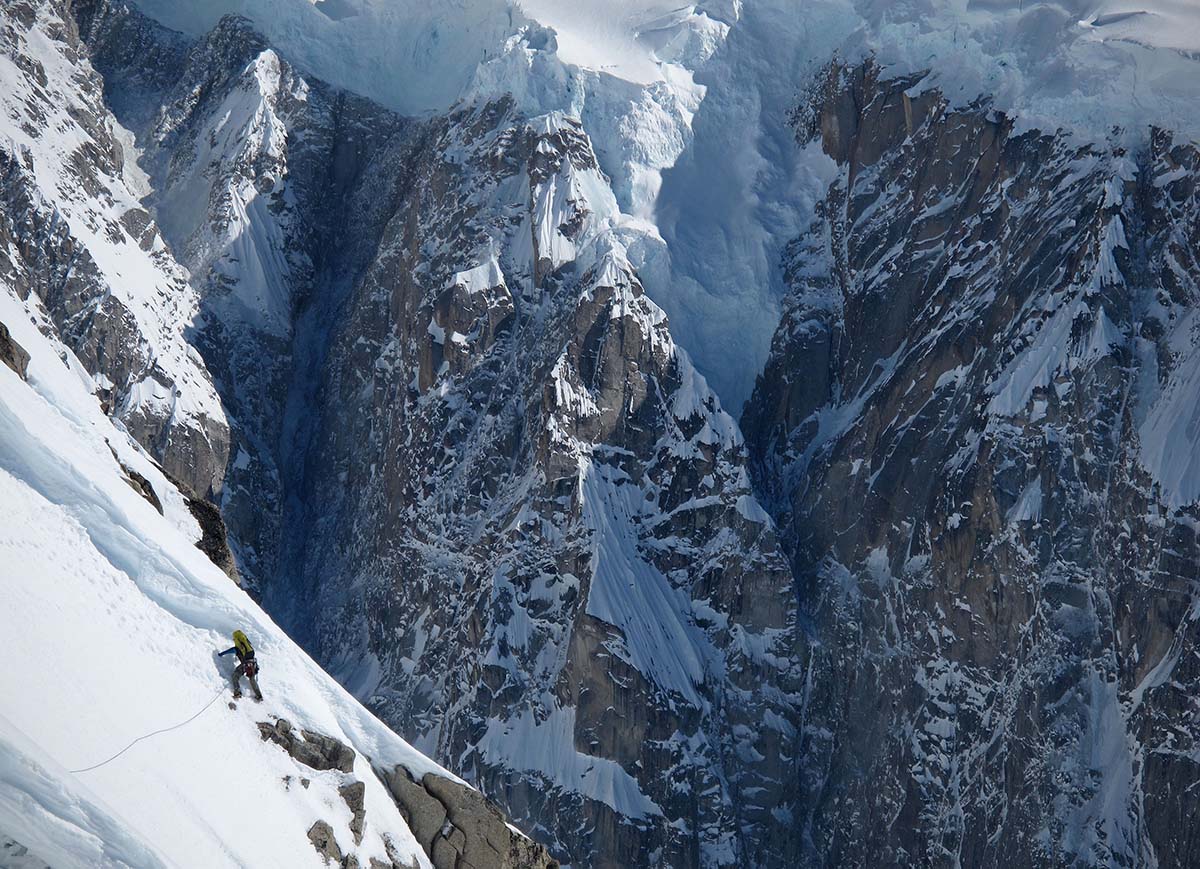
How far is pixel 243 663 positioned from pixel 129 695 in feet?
14.6

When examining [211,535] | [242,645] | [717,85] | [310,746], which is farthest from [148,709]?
[717,85]

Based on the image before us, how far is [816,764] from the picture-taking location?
405ft

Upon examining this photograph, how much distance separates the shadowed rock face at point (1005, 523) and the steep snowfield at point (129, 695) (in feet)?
218

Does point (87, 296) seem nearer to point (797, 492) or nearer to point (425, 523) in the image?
point (425, 523)

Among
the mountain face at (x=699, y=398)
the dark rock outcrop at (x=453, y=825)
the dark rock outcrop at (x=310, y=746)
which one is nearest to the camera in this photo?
the dark rock outcrop at (x=310, y=746)

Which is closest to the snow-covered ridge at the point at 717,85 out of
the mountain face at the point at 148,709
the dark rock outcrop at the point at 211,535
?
the dark rock outcrop at the point at 211,535

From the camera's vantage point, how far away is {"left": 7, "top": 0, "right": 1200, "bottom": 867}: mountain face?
111 meters

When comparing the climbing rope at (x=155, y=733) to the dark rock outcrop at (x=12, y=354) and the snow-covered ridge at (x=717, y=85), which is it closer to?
the dark rock outcrop at (x=12, y=354)

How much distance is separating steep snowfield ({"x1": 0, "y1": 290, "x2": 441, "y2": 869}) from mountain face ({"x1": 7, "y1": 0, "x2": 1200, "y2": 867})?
6824 centimetres

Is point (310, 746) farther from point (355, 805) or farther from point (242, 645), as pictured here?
point (242, 645)

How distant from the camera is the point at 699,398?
435ft

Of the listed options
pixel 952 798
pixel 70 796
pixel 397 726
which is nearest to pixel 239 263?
pixel 397 726

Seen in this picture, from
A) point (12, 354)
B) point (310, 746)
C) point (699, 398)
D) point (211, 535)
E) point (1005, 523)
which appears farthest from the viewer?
point (699, 398)

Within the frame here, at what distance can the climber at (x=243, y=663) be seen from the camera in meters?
47.7
